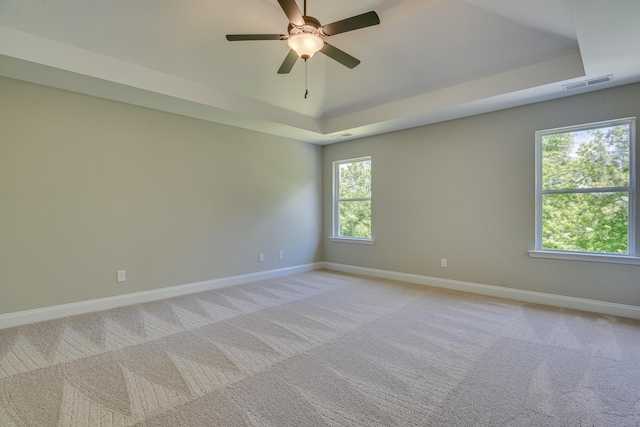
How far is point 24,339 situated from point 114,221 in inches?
55.8

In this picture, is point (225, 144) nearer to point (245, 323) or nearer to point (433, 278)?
point (245, 323)

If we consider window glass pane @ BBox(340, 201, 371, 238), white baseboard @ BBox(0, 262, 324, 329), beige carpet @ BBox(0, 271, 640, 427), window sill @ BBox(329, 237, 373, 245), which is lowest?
beige carpet @ BBox(0, 271, 640, 427)

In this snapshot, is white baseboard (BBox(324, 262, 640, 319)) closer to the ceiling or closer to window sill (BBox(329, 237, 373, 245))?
window sill (BBox(329, 237, 373, 245))

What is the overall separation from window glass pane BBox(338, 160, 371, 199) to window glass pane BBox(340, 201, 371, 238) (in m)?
0.16

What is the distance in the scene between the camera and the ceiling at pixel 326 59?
2.68 meters

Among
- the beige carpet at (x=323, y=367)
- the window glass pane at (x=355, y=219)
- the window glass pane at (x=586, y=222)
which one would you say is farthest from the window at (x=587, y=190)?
the window glass pane at (x=355, y=219)

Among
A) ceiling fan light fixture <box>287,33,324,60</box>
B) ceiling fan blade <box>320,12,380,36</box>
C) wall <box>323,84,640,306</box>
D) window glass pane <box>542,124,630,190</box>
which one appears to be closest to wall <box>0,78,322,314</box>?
wall <box>323,84,640,306</box>

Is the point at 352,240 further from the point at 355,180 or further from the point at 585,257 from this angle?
the point at 585,257

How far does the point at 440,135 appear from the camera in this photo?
4.70m

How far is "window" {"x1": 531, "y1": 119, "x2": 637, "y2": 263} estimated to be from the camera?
3.39 m

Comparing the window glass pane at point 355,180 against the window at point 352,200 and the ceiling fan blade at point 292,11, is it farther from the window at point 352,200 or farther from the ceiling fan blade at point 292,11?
the ceiling fan blade at point 292,11

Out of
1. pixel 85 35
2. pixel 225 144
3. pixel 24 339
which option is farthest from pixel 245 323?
pixel 85 35

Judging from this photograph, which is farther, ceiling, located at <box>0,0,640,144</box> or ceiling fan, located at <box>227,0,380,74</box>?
ceiling, located at <box>0,0,640,144</box>

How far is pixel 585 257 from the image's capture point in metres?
3.56
